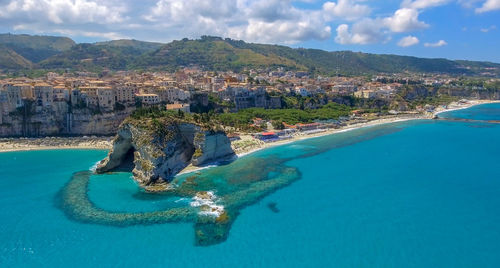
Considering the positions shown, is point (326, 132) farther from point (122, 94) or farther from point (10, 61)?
point (10, 61)

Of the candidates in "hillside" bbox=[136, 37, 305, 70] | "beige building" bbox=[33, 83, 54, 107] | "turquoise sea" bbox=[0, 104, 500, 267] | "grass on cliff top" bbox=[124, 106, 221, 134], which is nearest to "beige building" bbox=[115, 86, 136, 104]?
"beige building" bbox=[33, 83, 54, 107]

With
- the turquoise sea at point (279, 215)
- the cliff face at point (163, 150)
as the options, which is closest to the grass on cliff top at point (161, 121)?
the cliff face at point (163, 150)

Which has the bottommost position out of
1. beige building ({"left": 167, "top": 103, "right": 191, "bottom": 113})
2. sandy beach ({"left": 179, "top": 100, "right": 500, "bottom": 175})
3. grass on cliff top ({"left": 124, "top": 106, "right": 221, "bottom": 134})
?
sandy beach ({"left": 179, "top": 100, "right": 500, "bottom": 175})

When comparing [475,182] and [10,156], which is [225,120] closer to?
[10,156]

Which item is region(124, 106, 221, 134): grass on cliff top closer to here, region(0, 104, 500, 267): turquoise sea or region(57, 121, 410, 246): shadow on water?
region(57, 121, 410, 246): shadow on water

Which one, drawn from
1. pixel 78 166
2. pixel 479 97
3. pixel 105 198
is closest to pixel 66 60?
pixel 78 166

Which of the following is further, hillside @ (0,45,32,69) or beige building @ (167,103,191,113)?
hillside @ (0,45,32,69)
